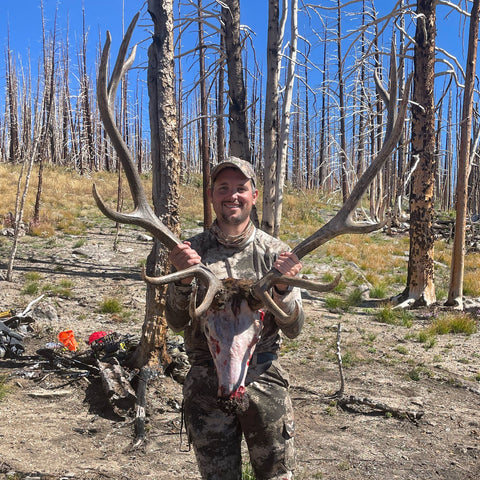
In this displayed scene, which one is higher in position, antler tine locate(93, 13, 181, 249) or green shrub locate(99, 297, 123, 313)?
antler tine locate(93, 13, 181, 249)

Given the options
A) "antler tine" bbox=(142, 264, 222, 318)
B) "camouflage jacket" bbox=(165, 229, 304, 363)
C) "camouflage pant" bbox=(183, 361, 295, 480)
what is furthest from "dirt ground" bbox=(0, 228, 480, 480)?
"antler tine" bbox=(142, 264, 222, 318)

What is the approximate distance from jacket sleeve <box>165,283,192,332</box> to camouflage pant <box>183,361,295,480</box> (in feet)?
0.99

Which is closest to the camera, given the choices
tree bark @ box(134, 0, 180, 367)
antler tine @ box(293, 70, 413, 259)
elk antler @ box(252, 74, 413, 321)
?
elk antler @ box(252, 74, 413, 321)

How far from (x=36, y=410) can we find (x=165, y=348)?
1740mm

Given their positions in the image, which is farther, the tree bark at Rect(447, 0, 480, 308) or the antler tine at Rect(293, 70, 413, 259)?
the tree bark at Rect(447, 0, 480, 308)

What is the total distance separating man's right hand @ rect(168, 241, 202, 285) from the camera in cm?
238

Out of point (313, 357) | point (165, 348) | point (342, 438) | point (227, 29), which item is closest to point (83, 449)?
point (165, 348)

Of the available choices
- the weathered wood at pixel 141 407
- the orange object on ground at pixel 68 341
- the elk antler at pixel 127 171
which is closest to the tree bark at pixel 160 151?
the weathered wood at pixel 141 407

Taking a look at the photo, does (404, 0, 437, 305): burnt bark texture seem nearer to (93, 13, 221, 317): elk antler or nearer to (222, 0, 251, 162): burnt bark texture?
(222, 0, 251, 162): burnt bark texture

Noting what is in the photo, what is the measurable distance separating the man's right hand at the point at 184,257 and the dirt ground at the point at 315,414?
2.25 metres

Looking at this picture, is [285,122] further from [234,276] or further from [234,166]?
[234,276]

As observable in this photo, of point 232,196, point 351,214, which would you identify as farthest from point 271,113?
point 232,196

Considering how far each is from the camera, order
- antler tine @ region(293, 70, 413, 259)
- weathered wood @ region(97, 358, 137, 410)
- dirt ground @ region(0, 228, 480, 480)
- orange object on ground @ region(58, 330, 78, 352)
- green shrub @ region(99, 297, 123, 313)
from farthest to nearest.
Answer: green shrub @ region(99, 297, 123, 313)
orange object on ground @ region(58, 330, 78, 352)
weathered wood @ region(97, 358, 137, 410)
dirt ground @ region(0, 228, 480, 480)
antler tine @ region(293, 70, 413, 259)

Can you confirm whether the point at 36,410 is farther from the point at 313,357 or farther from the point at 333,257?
the point at 333,257
